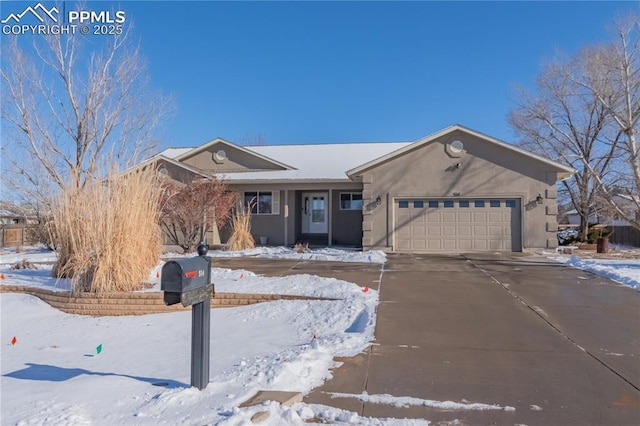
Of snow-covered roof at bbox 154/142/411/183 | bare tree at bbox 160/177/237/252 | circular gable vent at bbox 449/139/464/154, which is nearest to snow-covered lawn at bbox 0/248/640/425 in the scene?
bare tree at bbox 160/177/237/252

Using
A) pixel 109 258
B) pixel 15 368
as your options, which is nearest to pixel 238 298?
pixel 109 258

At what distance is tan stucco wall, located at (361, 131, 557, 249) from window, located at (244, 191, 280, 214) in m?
4.40

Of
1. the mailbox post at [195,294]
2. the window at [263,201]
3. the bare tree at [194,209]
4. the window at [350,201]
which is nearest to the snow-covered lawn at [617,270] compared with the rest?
the window at [350,201]

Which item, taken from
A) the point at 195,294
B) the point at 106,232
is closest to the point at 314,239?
the point at 106,232

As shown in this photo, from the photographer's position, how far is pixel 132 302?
7199 mm

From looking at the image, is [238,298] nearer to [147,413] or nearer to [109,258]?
[109,258]

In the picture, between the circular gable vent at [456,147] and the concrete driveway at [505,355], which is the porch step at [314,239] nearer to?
the circular gable vent at [456,147]

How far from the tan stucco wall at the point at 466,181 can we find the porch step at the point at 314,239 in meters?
3.34

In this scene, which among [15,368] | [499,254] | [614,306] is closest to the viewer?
[15,368]

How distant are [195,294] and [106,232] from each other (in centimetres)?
457

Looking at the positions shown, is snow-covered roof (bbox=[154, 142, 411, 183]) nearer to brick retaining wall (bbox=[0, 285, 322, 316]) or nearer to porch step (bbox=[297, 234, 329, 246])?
porch step (bbox=[297, 234, 329, 246])

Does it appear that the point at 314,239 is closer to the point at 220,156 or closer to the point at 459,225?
the point at 220,156

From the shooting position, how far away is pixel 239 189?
19.1 meters

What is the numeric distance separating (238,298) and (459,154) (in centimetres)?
1157
